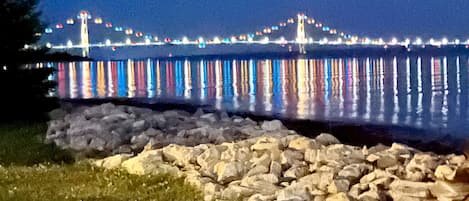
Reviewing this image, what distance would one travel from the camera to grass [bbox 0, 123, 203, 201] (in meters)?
7.28

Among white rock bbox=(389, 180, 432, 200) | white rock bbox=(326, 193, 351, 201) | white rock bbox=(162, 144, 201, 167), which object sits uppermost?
white rock bbox=(162, 144, 201, 167)

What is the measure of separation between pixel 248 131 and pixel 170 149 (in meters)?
2.61

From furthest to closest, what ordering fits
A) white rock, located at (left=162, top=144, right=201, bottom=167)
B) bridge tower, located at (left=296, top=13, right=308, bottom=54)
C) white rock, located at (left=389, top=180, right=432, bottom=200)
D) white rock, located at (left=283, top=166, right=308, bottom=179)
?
bridge tower, located at (left=296, top=13, right=308, bottom=54) → white rock, located at (left=162, top=144, right=201, bottom=167) → white rock, located at (left=283, top=166, right=308, bottom=179) → white rock, located at (left=389, top=180, right=432, bottom=200)

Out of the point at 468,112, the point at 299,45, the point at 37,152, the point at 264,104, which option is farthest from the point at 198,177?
the point at 299,45

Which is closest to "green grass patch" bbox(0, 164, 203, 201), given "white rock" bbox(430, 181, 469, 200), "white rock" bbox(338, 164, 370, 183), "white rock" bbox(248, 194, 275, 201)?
"white rock" bbox(248, 194, 275, 201)

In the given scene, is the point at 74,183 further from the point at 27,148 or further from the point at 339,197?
the point at 27,148

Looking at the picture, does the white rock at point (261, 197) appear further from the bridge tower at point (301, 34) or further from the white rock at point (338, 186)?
the bridge tower at point (301, 34)

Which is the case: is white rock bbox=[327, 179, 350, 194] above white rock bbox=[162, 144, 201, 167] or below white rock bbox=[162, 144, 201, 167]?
below

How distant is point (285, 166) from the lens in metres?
8.14

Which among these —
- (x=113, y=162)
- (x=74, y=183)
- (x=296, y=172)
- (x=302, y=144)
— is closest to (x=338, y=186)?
(x=296, y=172)

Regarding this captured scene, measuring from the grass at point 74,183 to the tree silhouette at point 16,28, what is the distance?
5.31m

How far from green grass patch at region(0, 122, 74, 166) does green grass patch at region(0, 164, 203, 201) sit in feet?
4.45

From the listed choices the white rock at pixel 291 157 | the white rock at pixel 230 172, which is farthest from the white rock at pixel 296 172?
the white rock at pixel 230 172

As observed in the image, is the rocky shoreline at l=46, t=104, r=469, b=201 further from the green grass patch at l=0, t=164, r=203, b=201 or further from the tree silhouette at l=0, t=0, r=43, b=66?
the tree silhouette at l=0, t=0, r=43, b=66
